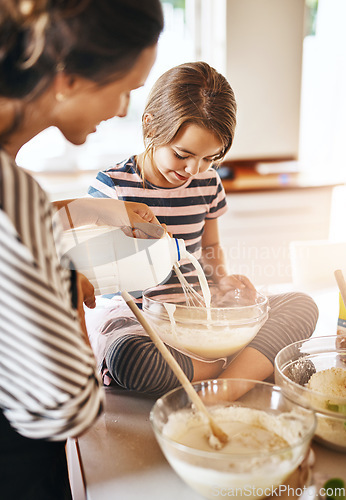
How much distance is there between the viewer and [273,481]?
1.44 feet

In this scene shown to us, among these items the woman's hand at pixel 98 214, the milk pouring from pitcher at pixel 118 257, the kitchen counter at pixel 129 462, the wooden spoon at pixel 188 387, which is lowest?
the kitchen counter at pixel 129 462

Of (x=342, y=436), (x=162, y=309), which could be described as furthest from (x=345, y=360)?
(x=162, y=309)

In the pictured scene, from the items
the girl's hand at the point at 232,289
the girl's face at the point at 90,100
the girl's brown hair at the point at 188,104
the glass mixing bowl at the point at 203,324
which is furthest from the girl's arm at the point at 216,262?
the girl's face at the point at 90,100

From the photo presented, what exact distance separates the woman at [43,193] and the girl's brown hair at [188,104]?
0.27 m

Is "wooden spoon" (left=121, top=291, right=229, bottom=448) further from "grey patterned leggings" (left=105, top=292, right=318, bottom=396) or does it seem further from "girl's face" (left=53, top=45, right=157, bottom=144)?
"girl's face" (left=53, top=45, right=157, bottom=144)

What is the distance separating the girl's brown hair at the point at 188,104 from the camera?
682 mm

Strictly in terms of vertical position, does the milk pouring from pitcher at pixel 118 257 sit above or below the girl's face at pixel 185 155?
below

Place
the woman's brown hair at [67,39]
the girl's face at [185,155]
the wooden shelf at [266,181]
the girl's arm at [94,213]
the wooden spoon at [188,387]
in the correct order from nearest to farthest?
the woman's brown hair at [67,39] → the wooden spoon at [188,387] → the girl's arm at [94,213] → the girl's face at [185,155] → the wooden shelf at [266,181]

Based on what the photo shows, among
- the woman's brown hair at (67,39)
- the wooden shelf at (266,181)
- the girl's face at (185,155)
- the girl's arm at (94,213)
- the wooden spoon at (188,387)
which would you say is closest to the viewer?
the woman's brown hair at (67,39)

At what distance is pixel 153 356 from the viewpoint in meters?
0.65

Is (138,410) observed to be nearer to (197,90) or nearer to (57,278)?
(57,278)

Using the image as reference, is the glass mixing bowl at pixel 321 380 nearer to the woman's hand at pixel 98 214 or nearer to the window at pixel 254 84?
the woman's hand at pixel 98 214

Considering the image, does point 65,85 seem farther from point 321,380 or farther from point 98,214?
point 321,380

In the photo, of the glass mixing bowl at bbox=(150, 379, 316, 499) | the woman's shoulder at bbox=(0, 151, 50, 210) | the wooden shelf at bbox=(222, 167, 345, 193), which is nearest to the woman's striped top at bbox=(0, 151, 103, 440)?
the woman's shoulder at bbox=(0, 151, 50, 210)
